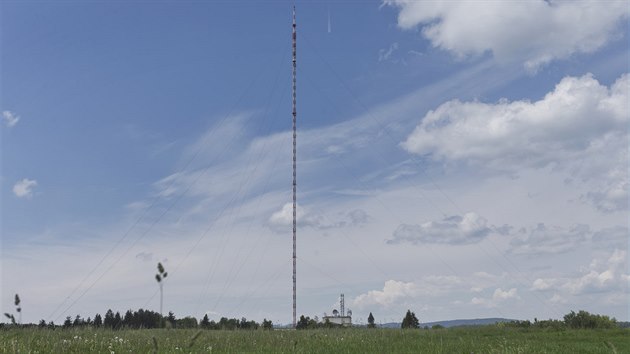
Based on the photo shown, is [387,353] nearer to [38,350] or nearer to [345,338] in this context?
[345,338]

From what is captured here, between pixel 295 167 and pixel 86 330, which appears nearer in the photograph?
pixel 86 330

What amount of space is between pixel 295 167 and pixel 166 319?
35.7m

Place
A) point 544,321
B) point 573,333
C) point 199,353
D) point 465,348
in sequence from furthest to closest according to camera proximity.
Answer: point 544,321
point 573,333
point 465,348
point 199,353

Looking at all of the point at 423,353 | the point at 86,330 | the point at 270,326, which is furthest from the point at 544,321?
the point at 86,330

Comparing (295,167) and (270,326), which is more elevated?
(295,167)

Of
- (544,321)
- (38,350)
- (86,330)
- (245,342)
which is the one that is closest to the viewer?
(38,350)

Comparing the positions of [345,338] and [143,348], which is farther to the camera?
[345,338]

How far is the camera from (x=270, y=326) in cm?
2531

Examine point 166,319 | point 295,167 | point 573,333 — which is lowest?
point 573,333

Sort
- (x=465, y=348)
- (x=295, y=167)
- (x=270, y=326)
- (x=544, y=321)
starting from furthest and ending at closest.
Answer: (x=295, y=167)
(x=544, y=321)
(x=270, y=326)
(x=465, y=348)

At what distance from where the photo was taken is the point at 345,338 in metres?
16.4

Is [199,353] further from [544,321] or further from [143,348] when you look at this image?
[544,321]

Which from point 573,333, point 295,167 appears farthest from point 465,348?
point 295,167

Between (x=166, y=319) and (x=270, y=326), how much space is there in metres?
23.6
